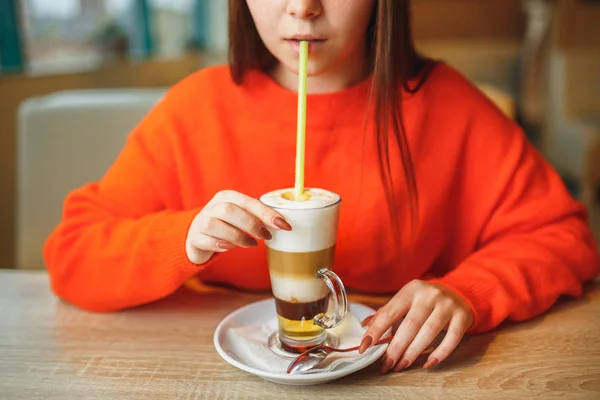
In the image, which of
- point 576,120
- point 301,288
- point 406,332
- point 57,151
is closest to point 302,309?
point 301,288

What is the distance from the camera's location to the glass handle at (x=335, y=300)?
28.5 inches

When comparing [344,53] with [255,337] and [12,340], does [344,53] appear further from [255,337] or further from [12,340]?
[12,340]

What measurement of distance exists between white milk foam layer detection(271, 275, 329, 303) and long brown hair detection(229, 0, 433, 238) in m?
0.28

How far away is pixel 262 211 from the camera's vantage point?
71 centimetres

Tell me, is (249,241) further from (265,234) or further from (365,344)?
(365,344)

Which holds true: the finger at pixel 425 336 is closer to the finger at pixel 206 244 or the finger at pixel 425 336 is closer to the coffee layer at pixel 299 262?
the coffee layer at pixel 299 262

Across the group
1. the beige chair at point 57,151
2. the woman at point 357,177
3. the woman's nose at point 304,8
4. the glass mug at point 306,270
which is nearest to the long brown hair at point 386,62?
the woman at point 357,177

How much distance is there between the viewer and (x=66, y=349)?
81cm

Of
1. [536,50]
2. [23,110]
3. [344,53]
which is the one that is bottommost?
[536,50]

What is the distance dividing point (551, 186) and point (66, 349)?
808 mm

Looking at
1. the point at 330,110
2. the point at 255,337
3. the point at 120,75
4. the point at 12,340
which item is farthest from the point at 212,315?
the point at 120,75

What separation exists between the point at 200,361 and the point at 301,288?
0.52ft

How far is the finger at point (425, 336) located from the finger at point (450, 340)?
0.01m

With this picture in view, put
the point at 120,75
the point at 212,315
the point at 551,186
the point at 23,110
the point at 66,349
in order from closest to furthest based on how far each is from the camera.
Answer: the point at 66,349
the point at 212,315
the point at 551,186
the point at 23,110
the point at 120,75
